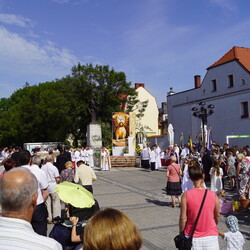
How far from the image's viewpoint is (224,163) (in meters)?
13.2

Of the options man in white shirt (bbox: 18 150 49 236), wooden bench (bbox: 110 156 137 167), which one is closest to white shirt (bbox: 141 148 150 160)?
wooden bench (bbox: 110 156 137 167)

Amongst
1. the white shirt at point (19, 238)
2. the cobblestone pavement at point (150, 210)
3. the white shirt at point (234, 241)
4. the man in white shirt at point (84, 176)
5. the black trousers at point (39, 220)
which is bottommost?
the cobblestone pavement at point (150, 210)

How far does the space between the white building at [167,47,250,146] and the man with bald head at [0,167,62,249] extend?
28.0 m

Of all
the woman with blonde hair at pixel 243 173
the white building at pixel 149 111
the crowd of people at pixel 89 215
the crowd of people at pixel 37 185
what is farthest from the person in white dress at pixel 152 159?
the white building at pixel 149 111

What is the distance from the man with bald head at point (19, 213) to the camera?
175 centimetres

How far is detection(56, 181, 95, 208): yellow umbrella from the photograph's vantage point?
3480 millimetres

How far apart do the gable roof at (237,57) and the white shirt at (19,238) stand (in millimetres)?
32271

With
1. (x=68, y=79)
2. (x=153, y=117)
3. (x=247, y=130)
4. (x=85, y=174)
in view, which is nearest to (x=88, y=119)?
(x=68, y=79)

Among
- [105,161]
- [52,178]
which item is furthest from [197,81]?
[52,178]

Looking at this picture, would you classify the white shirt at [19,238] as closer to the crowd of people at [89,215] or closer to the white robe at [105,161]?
the crowd of people at [89,215]

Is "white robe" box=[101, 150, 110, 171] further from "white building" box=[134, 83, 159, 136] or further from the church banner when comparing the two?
"white building" box=[134, 83, 159, 136]

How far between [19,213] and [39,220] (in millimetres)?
2941

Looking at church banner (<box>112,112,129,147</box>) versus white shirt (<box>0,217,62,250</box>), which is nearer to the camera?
white shirt (<box>0,217,62,250</box>)

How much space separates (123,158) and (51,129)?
21.8m
